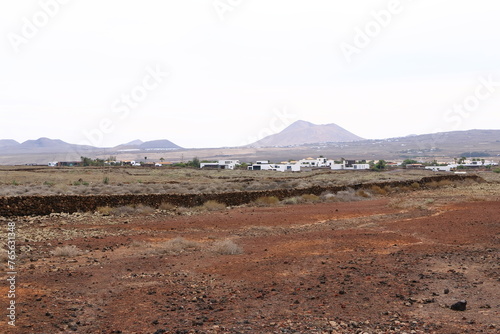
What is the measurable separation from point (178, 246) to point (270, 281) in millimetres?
5017

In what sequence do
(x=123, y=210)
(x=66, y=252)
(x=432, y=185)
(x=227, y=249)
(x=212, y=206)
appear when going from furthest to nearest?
(x=432, y=185) < (x=212, y=206) < (x=123, y=210) < (x=227, y=249) < (x=66, y=252)

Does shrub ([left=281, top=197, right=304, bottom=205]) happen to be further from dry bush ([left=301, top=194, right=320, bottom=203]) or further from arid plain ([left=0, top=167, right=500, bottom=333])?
arid plain ([left=0, top=167, right=500, bottom=333])

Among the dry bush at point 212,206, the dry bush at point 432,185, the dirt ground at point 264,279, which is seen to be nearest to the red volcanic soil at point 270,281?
the dirt ground at point 264,279

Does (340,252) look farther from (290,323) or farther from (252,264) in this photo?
(290,323)

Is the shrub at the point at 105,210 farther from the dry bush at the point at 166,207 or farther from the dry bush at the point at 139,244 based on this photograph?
the dry bush at the point at 139,244

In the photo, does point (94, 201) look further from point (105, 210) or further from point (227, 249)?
point (227, 249)

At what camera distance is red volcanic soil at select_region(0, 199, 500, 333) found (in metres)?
7.65

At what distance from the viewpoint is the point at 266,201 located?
1151 inches

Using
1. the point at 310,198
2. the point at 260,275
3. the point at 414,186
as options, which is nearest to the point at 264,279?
the point at 260,275

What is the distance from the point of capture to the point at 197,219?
22.1m

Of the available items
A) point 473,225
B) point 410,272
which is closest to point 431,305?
point 410,272

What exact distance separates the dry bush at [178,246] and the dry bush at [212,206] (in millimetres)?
10896

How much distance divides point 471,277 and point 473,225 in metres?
7.93

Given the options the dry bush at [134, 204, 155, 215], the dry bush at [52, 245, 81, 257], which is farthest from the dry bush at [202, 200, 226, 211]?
the dry bush at [52, 245, 81, 257]
